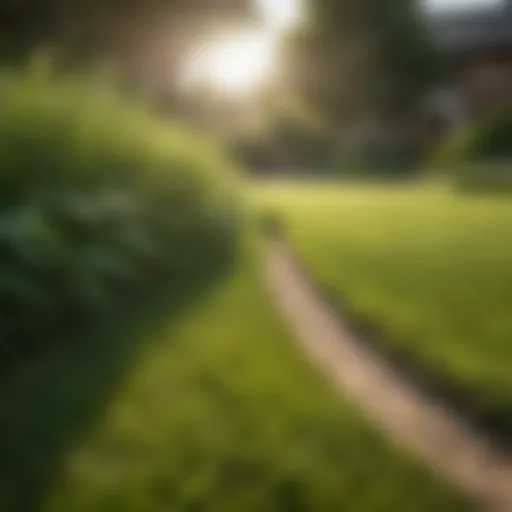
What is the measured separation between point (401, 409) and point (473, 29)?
108 cm

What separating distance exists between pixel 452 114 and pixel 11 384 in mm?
1512

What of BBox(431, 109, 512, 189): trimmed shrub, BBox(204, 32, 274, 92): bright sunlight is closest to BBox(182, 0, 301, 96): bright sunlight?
BBox(204, 32, 274, 92): bright sunlight

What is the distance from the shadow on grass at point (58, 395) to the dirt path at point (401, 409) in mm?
430

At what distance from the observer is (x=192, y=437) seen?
1644 millimetres

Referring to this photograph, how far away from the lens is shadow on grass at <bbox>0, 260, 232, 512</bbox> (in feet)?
4.97

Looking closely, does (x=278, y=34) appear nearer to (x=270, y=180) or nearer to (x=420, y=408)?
(x=270, y=180)

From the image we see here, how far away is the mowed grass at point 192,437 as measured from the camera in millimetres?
1450

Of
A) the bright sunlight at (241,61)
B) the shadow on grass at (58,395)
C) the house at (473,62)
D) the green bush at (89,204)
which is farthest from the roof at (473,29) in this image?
the shadow on grass at (58,395)

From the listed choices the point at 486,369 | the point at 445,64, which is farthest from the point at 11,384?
the point at 445,64

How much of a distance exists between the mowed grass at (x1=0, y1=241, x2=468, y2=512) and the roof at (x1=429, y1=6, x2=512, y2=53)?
1014 mm

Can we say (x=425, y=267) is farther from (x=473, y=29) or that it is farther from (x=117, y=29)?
(x=117, y=29)

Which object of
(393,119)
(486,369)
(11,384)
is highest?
(393,119)

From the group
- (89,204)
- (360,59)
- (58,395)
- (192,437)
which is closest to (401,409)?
(192,437)

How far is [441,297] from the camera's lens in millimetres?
2404
